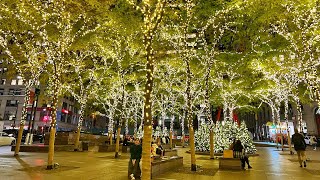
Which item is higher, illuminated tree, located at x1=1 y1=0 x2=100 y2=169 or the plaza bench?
illuminated tree, located at x1=1 y1=0 x2=100 y2=169

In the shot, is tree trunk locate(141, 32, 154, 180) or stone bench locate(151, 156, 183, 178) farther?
stone bench locate(151, 156, 183, 178)

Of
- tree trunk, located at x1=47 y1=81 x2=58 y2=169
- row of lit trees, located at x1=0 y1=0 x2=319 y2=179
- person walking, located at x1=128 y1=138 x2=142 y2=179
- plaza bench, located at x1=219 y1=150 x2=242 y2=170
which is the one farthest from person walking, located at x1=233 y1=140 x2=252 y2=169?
tree trunk, located at x1=47 y1=81 x2=58 y2=169

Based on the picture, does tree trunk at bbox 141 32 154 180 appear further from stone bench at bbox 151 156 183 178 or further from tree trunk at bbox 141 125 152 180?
stone bench at bbox 151 156 183 178

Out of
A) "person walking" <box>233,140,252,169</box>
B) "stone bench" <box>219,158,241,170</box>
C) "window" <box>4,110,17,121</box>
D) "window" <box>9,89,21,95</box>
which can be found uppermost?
"window" <box>9,89,21,95</box>

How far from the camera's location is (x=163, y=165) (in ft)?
34.6

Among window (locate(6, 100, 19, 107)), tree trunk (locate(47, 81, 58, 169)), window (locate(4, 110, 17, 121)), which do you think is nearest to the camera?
tree trunk (locate(47, 81, 58, 169))

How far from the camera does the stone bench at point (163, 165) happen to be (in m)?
9.68

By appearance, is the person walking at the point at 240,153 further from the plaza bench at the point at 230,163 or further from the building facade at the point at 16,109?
the building facade at the point at 16,109

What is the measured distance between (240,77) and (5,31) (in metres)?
17.5

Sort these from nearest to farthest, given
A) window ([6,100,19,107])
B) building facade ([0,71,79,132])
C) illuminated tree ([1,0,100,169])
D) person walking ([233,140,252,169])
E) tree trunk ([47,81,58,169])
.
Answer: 1. tree trunk ([47,81,58,169])
2. illuminated tree ([1,0,100,169])
3. person walking ([233,140,252,169])
4. building facade ([0,71,79,132])
5. window ([6,100,19,107])

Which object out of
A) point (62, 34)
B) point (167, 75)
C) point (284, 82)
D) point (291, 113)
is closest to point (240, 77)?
point (284, 82)

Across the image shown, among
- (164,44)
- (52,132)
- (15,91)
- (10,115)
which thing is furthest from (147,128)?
(15,91)

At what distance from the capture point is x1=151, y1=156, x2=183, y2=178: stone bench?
9.68 meters

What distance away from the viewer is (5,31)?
14922mm
